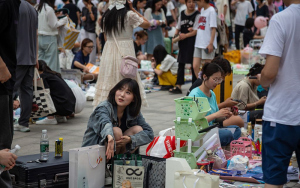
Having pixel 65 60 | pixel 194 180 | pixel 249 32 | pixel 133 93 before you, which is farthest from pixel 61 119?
pixel 249 32

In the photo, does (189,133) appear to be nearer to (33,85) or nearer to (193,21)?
(33,85)

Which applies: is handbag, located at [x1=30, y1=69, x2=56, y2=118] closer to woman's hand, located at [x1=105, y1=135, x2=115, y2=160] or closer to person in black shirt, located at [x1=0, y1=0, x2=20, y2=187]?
woman's hand, located at [x1=105, y1=135, x2=115, y2=160]

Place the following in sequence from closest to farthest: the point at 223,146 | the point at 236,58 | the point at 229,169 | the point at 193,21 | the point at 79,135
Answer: the point at 229,169
the point at 223,146
the point at 79,135
the point at 193,21
the point at 236,58

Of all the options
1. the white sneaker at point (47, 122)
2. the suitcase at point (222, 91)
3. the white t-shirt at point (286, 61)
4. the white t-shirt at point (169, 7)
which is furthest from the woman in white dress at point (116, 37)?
the white t-shirt at point (169, 7)

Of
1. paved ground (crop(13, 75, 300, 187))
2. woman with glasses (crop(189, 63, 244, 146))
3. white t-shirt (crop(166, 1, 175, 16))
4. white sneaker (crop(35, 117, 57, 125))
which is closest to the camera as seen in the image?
woman with glasses (crop(189, 63, 244, 146))

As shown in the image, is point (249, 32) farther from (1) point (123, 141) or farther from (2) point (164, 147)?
(1) point (123, 141)

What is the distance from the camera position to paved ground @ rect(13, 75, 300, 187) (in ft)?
20.2

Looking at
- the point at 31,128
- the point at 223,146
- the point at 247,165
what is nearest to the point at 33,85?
the point at 31,128

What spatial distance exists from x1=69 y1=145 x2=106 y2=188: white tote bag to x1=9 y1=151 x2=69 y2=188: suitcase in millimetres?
124

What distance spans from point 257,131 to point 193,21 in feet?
12.4

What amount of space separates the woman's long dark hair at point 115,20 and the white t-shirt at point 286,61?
415 cm

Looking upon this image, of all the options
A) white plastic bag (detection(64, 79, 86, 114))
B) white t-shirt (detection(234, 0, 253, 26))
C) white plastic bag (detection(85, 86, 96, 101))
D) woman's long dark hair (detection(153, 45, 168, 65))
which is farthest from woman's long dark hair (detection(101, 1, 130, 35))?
white t-shirt (detection(234, 0, 253, 26))

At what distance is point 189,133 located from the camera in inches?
187

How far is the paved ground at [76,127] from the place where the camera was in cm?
616
